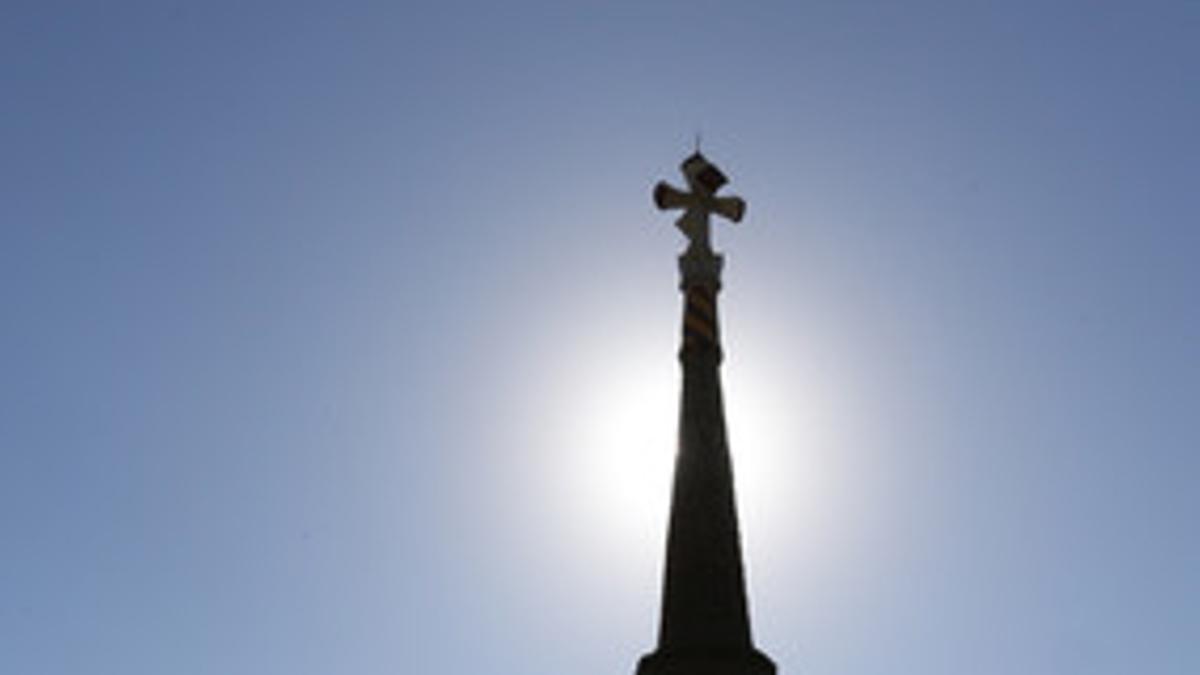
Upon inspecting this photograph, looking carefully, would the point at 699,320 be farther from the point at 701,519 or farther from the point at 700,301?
the point at 701,519

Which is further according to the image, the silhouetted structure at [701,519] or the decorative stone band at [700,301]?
the decorative stone band at [700,301]

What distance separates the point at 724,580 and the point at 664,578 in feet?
2.53

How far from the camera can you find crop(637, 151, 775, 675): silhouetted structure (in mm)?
15938

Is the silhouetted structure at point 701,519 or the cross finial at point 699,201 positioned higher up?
the cross finial at point 699,201

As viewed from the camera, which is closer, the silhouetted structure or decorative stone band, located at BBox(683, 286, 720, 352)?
the silhouetted structure

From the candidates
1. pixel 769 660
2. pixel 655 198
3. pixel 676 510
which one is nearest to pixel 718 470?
pixel 676 510

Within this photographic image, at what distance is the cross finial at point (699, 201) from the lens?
19.7 metres

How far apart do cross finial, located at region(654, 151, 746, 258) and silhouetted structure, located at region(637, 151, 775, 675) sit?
14 millimetres

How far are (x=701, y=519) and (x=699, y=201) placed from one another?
5.15 m

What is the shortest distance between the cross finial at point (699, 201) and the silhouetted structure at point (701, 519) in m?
0.01

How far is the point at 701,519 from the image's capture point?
1702 cm

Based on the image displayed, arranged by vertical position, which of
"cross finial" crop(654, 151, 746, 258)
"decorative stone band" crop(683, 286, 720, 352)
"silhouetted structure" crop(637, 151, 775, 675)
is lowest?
"silhouetted structure" crop(637, 151, 775, 675)

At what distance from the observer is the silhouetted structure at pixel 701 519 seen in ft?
52.3

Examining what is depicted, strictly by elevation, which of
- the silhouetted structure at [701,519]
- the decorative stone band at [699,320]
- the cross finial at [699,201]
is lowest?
the silhouetted structure at [701,519]
